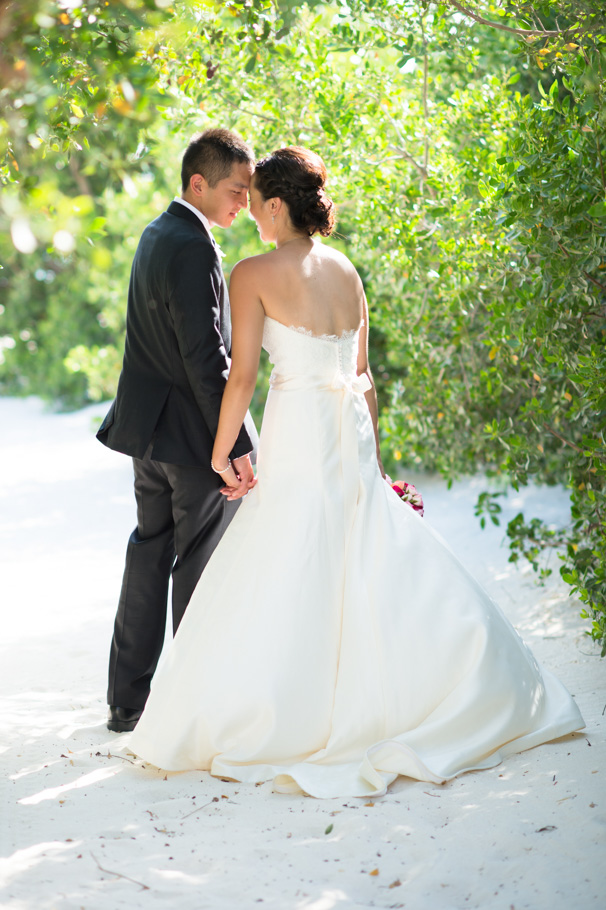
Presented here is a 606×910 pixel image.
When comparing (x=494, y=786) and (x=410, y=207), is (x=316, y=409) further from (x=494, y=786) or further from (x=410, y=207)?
(x=410, y=207)

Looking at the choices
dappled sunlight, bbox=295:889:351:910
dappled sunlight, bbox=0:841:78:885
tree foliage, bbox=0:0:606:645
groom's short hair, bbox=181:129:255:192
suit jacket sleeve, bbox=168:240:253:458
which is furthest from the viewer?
groom's short hair, bbox=181:129:255:192

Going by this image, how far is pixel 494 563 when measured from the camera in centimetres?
638

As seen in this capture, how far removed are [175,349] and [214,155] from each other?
2.45 ft

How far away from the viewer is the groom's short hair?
3232 mm

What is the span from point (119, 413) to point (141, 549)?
→ 1.83 ft

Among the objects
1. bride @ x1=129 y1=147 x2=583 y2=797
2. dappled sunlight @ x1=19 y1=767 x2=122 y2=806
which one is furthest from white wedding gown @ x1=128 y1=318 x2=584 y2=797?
dappled sunlight @ x1=19 y1=767 x2=122 y2=806

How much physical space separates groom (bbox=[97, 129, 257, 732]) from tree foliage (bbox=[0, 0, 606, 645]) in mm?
290

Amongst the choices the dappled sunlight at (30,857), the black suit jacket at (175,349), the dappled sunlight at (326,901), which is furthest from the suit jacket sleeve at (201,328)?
the dappled sunlight at (326,901)

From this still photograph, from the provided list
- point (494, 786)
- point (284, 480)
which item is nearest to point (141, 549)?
point (284, 480)

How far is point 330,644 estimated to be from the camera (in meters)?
2.91

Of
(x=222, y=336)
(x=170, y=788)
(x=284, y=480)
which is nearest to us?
(x=170, y=788)

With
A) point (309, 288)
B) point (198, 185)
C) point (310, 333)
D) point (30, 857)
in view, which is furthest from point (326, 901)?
point (198, 185)

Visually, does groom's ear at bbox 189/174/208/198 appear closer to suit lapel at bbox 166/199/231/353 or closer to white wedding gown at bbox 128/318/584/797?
suit lapel at bbox 166/199/231/353

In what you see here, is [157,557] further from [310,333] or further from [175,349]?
[310,333]
